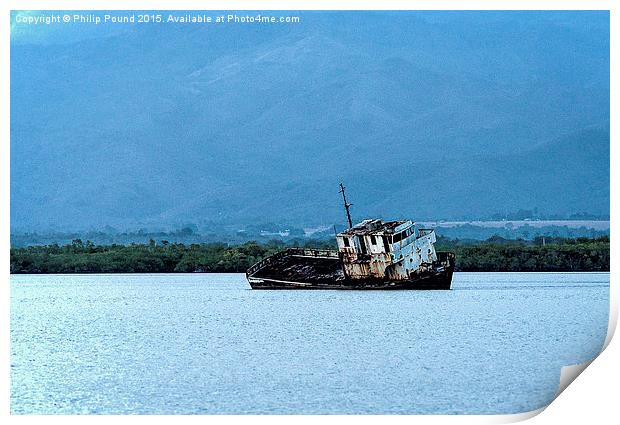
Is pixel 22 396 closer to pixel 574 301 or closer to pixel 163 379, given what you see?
pixel 163 379

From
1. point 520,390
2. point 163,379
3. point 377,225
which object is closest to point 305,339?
point 163,379

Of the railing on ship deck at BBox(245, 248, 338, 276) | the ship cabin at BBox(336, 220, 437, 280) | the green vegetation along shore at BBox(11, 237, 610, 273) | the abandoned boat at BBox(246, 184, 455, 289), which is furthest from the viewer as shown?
the green vegetation along shore at BBox(11, 237, 610, 273)

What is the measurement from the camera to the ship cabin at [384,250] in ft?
111

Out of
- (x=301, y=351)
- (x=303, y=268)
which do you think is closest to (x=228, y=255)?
(x=303, y=268)

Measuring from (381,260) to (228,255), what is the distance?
3025 centimetres

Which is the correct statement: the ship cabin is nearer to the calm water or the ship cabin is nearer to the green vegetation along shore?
the calm water

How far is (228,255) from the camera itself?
63.9 m

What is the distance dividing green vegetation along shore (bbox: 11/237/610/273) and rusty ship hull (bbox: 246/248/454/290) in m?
19.0

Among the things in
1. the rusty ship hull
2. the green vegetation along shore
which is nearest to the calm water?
the rusty ship hull

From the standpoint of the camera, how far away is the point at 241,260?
63.1 meters

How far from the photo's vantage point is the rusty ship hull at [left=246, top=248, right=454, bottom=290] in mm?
35375

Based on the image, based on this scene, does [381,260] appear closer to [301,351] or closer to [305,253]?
[305,253]

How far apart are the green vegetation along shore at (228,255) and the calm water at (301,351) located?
20950 mm
